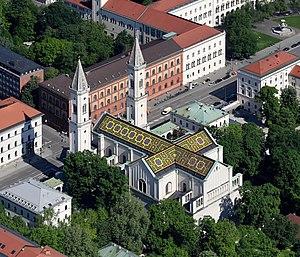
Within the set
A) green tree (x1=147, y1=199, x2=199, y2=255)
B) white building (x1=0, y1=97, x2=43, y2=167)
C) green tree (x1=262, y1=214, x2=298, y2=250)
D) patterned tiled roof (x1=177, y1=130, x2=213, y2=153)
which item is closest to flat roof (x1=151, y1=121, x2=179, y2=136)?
patterned tiled roof (x1=177, y1=130, x2=213, y2=153)

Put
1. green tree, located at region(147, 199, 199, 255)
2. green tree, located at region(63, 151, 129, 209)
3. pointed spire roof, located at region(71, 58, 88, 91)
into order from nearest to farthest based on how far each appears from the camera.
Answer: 1. green tree, located at region(147, 199, 199, 255)
2. green tree, located at region(63, 151, 129, 209)
3. pointed spire roof, located at region(71, 58, 88, 91)

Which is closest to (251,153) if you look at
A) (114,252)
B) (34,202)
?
(114,252)

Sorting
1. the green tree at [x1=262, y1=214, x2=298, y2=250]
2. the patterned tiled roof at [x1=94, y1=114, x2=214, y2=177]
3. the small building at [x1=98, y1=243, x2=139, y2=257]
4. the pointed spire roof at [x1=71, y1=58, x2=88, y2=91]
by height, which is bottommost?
the green tree at [x1=262, y1=214, x2=298, y2=250]

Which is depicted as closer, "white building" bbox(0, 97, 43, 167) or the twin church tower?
the twin church tower

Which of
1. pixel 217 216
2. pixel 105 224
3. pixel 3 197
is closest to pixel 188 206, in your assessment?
pixel 217 216

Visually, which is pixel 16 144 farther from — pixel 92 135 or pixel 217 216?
pixel 217 216

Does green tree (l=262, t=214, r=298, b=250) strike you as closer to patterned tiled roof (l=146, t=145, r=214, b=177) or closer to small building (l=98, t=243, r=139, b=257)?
patterned tiled roof (l=146, t=145, r=214, b=177)

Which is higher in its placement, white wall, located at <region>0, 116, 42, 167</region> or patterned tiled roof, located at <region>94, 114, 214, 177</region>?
patterned tiled roof, located at <region>94, 114, 214, 177</region>

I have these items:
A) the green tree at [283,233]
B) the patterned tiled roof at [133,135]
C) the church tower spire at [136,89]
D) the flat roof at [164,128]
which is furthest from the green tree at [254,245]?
the church tower spire at [136,89]

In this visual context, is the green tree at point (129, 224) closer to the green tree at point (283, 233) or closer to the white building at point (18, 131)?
the green tree at point (283, 233)
